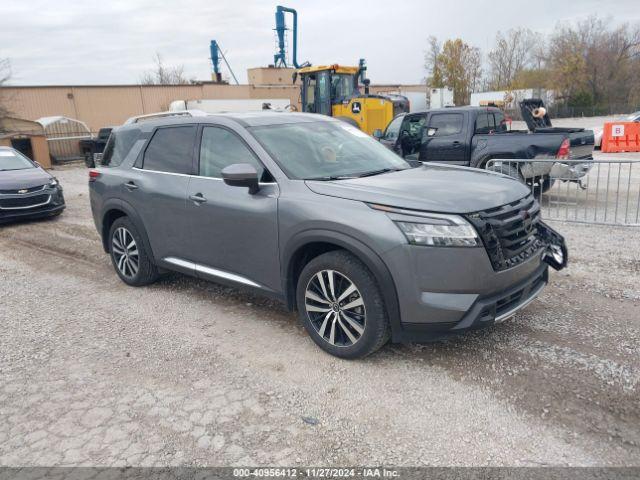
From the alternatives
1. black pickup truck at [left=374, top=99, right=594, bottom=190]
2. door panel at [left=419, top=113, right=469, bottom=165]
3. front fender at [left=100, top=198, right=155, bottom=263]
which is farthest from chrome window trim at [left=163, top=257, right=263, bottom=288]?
door panel at [left=419, top=113, right=469, bottom=165]

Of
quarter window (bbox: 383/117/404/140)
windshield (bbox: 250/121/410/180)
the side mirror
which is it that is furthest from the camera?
quarter window (bbox: 383/117/404/140)

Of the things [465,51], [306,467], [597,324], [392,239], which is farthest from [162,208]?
[465,51]

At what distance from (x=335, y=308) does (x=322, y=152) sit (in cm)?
146

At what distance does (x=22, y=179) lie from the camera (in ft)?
32.1

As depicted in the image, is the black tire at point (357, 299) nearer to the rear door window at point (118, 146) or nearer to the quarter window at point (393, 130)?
the rear door window at point (118, 146)

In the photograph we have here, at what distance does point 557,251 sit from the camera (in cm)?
420

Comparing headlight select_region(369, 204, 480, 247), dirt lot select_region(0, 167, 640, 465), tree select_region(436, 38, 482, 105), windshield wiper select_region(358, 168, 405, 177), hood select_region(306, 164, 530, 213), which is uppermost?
tree select_region(436, 38, 482, 105)

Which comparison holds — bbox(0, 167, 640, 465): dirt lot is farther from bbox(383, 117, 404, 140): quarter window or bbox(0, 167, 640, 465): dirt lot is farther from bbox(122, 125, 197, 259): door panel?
bbox(383, 117, 404, 140): quarter window

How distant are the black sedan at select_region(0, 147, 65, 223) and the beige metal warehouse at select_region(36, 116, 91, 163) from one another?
14.5 metres

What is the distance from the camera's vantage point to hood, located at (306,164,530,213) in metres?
3.45

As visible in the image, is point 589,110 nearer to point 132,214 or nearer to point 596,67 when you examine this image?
point 596,67

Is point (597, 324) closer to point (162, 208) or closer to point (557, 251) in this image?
→ point (557, 251)

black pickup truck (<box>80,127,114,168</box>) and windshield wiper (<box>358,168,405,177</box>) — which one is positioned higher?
windshield wiper (<box>358,168,405,177</box>)

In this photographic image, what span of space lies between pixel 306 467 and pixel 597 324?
2874 mm
